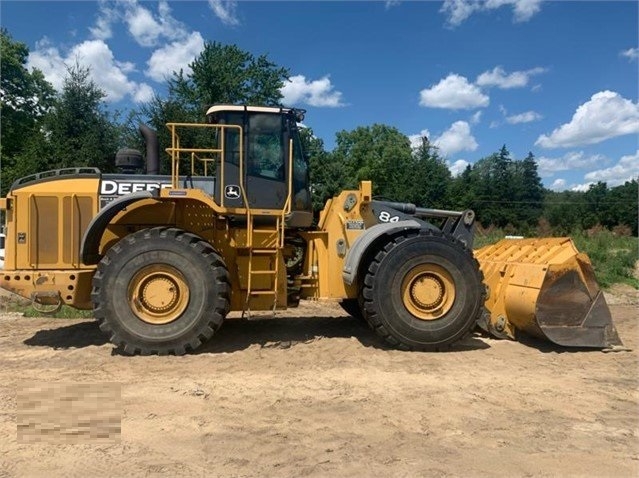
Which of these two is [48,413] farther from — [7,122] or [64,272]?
[7,122]

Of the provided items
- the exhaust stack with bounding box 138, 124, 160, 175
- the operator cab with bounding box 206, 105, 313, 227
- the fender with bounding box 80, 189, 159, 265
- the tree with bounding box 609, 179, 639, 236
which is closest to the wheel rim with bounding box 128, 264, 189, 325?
the fender with bounding box 80, 189, 159, 265

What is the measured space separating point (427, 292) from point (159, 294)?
3.18m

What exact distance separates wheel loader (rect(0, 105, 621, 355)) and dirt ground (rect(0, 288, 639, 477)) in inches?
14.9

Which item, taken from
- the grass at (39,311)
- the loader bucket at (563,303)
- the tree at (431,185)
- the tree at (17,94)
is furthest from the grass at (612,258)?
the tree at (17,94)

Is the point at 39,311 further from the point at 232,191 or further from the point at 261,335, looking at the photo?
the point at 232,191

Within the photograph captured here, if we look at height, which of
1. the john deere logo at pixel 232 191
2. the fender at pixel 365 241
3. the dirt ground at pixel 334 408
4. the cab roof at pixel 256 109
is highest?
the cab roof at pixel 256 109

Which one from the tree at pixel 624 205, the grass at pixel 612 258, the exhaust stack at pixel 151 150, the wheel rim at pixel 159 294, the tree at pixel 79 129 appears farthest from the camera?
the tree at pixel 624 205

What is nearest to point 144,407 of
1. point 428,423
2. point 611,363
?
point 428,423

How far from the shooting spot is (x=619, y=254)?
15531 millimetres

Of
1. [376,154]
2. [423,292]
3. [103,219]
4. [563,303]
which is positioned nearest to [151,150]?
[103,219]

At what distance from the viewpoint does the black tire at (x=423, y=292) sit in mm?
6574

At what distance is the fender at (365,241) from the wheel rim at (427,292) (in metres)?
0.53

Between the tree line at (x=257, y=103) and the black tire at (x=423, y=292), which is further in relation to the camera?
the tree line at (x=257, y=103)

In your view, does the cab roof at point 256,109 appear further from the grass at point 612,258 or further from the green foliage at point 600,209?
the green foliage at point 600,209
